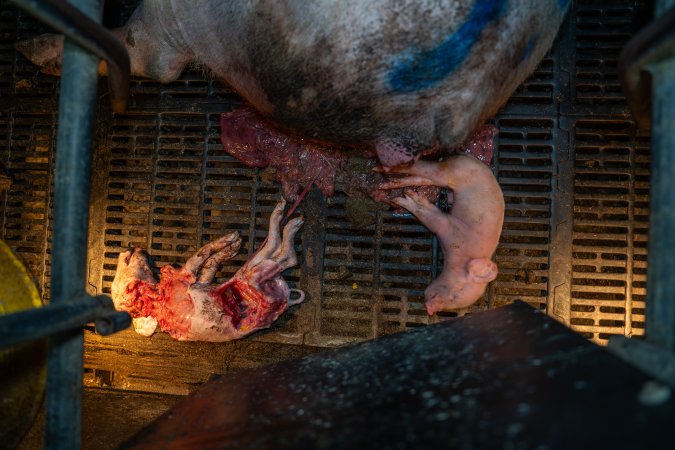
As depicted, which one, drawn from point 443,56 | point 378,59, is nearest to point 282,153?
point 378,59

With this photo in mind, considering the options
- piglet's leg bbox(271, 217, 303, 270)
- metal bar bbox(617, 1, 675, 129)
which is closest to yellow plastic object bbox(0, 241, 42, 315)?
piglet's leg bbox(271, 217, 303, 270)

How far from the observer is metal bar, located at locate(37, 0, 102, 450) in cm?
165

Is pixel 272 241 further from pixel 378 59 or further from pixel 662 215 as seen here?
pixel 662 215

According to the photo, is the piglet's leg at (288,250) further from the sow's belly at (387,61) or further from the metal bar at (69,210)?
the metal bar at (69,210)

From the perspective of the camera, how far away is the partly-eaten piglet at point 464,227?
2.66 meters

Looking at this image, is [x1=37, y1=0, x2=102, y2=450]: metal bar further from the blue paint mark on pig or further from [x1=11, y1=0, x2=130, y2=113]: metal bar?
the blue paint mark on pig

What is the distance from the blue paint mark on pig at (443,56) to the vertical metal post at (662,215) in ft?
2.26

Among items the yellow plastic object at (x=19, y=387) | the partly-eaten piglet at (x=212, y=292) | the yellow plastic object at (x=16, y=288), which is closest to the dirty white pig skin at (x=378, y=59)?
the partly-eaten piglet at (x=212, y=292)

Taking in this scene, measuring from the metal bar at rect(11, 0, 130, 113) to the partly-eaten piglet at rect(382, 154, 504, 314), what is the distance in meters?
1.54

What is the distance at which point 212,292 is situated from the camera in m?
2.93

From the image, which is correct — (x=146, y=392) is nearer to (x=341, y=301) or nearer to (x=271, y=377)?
(x=341, y=301)

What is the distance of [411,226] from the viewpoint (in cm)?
301

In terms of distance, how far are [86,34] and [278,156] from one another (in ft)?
4.91

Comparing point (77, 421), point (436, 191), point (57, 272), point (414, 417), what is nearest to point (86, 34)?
point (57, 272)
